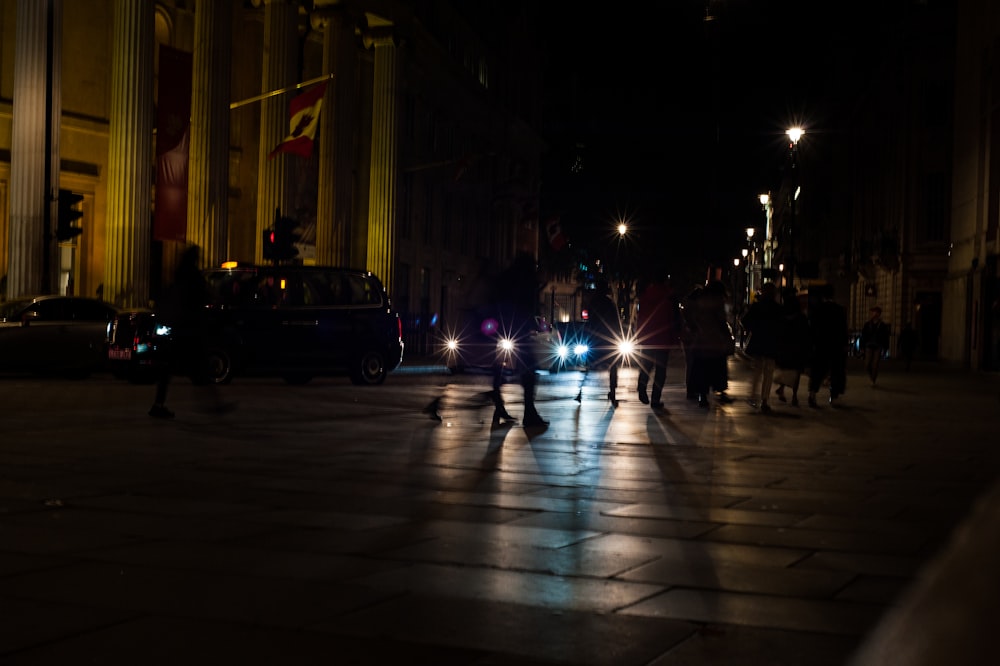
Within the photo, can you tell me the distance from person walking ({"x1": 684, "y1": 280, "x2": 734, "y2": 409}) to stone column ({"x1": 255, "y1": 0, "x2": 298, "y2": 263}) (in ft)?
67.1

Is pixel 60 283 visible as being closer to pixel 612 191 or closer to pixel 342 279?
pixel 342 279

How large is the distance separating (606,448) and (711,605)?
672cm

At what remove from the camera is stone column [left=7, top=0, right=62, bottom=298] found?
2784 cm

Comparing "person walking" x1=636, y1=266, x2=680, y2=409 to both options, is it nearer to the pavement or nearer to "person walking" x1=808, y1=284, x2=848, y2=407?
"person walking" x1=808, y1=284, x2=848, y2=407

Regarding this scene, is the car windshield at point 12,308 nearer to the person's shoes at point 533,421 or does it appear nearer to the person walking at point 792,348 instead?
the person's shoes at point 533,421

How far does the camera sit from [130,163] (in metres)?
30.3

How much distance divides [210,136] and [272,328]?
530 inches

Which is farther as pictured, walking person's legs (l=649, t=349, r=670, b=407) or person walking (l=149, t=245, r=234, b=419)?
walking person's legs (l=649, t=349, r=670, b=407)

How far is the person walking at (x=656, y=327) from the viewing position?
18516mm

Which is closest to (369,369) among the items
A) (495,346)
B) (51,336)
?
(51,336)

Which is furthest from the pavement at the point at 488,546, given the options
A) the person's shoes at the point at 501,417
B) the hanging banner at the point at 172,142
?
the hanging banner at the point at 172,142

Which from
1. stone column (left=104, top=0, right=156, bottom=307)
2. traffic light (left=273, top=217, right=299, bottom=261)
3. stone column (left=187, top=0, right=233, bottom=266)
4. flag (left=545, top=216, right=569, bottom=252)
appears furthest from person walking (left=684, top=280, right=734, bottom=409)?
flag (left=545, top=216, right=569, bottom=252)

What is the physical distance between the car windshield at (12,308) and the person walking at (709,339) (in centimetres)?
1239

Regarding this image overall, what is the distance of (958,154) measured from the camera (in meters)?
43.3
